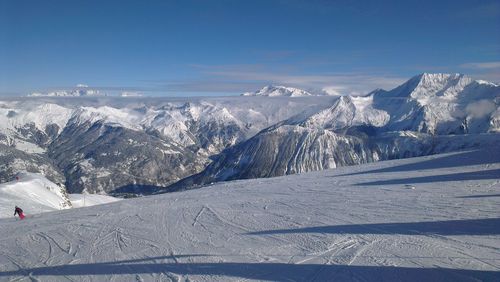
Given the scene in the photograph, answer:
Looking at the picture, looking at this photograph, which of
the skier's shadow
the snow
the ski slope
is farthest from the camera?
the snow

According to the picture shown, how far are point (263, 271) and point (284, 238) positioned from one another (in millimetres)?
3718

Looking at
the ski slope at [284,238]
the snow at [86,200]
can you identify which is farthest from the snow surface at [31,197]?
the ski slope at [284,238]

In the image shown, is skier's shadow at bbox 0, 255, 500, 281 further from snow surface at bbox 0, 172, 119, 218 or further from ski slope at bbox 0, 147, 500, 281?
snow surface at bbox 0, 172, 119, 218

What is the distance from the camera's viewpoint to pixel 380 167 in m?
41.9

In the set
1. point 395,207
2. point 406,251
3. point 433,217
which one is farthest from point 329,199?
point 406,251

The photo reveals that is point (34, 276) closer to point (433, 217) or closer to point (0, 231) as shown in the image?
point (0, 231)

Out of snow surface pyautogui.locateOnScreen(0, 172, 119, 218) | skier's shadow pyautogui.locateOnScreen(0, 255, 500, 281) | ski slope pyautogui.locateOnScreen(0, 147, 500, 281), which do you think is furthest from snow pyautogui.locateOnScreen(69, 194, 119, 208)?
skier's shadow pyautogui.locateOnScreen(0, 255, 500, 281)

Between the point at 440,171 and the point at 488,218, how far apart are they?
16.0 meters

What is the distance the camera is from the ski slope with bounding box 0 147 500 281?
45.0 feet

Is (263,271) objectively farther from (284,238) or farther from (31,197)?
(31,197)

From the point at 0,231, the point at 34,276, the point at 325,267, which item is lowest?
the point at 0,231

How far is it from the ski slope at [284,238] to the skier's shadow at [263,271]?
0.04 meters

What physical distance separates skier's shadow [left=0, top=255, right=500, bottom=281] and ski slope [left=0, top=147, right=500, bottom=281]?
0.04 meters

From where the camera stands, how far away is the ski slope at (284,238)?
1372 centimetres
